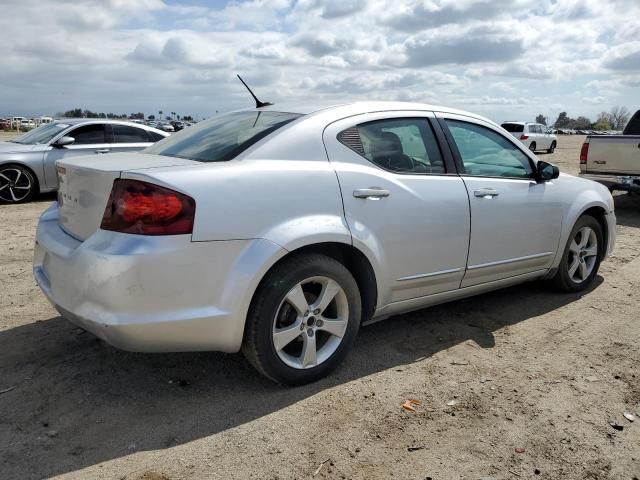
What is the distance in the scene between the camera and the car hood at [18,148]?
369 inches

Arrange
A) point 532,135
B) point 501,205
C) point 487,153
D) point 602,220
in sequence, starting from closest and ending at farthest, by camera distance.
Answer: point 501,205 < point 487,153 < point 602,220 < point 532,135

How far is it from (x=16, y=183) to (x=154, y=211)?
7981 millimetres

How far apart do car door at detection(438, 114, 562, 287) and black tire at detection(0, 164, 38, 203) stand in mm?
7948

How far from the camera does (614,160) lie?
9344mm

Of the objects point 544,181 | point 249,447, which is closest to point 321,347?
point 249,447

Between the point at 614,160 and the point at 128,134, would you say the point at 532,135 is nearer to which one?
the point at 614,160

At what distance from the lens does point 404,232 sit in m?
3.51

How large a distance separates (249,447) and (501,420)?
132cm

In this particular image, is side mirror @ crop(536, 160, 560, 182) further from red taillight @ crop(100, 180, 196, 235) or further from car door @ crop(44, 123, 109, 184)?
car door @ crop(44, 123, 109, 184)

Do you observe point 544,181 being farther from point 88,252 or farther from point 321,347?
point 88,252

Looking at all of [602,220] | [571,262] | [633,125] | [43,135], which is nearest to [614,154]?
[633,125]

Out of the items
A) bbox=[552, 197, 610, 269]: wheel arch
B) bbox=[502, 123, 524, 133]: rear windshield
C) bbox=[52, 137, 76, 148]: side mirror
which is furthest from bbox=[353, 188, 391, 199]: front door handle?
bbox=[502, 123, 524, 133]: rear windshield

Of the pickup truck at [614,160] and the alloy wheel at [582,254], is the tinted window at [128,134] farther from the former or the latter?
the alloy wheel at [582,254]

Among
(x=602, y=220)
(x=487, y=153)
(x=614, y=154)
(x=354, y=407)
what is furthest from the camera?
(x=614, y=154)
